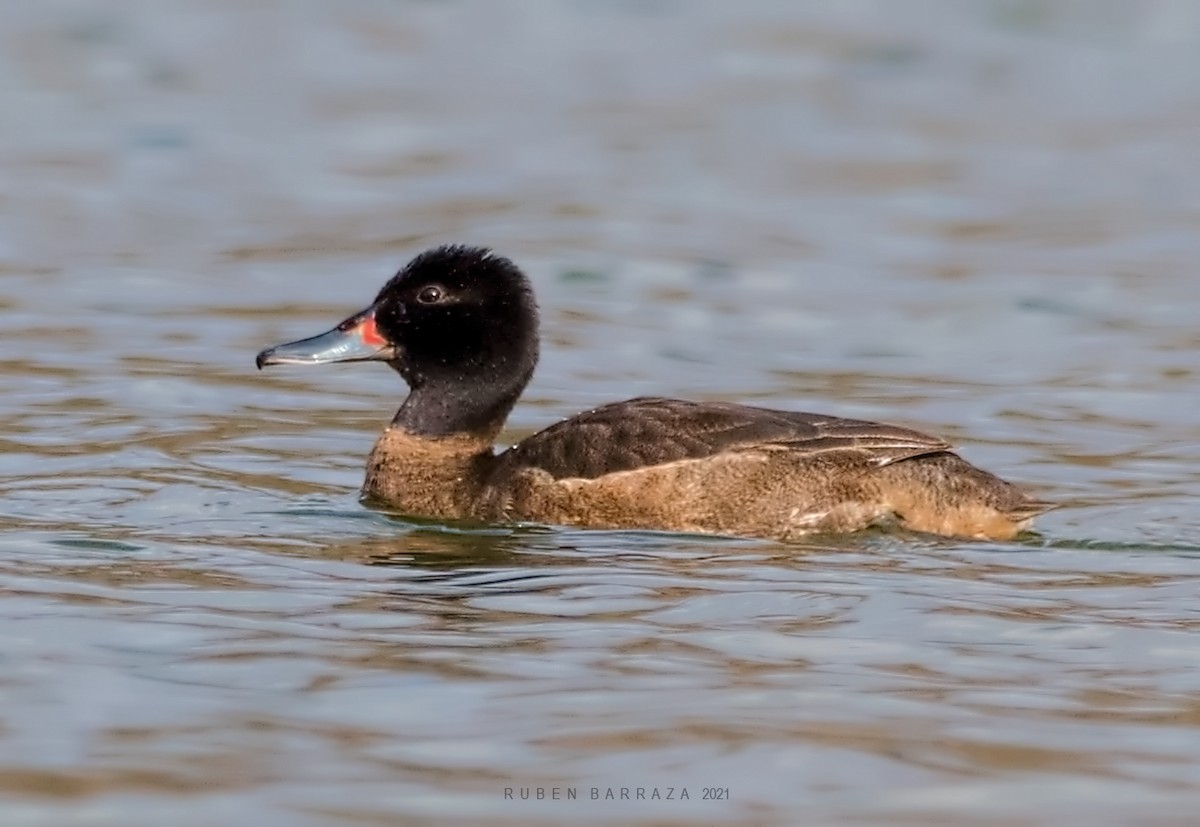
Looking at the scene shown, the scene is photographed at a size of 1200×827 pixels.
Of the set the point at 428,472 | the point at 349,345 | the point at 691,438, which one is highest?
the point at 349,345

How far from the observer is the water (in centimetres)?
662

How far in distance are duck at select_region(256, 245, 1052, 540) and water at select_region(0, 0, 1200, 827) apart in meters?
0.20

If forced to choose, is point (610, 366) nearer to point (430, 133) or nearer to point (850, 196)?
point (850, 196)

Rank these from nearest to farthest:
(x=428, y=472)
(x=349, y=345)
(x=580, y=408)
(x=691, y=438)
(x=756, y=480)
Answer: (x=756, y=480), (x=691, y=438), (x=428, y=472), (x=349, y=345), (x=580, y=408)

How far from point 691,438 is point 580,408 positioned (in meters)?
3.39

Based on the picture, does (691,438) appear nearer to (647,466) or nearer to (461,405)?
(647,466)

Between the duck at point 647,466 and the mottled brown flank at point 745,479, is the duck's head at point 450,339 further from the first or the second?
the mottled brown flank at point 745,479

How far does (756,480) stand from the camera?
998 centimetres

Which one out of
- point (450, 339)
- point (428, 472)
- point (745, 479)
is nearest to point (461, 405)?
point (450, 339)

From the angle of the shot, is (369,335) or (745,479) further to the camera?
(369,335)

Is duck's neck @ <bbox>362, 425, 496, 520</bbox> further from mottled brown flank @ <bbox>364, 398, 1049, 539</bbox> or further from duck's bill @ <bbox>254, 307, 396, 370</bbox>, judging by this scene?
duck's bill @ <bbox>254, 307, 396, 370</bbox>

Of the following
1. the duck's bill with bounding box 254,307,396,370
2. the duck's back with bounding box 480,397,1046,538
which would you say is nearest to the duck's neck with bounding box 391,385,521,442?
the duck's bill with bounding box 254,307,396,370

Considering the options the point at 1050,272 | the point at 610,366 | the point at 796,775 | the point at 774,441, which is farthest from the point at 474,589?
the point at 1050,272

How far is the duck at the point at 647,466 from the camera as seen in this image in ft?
32.4
